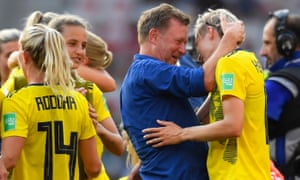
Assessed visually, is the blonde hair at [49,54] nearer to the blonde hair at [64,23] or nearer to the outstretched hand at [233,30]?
the blonde hair at [64,23]

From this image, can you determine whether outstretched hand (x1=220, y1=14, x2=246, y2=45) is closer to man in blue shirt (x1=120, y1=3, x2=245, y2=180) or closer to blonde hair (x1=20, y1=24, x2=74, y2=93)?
man in blue shirt (x1=120, y1=3, x2=245, y2=180)

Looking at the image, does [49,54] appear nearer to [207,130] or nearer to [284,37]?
[207,130]

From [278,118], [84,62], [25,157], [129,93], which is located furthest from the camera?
[278,118]

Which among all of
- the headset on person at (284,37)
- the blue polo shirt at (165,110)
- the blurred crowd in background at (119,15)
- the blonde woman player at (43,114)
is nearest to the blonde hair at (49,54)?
the blonde woman player at (43,114)

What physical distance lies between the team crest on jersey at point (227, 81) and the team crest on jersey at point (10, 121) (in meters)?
1.16

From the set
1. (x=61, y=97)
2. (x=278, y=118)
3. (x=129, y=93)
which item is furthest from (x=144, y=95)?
(x=278, y=118)

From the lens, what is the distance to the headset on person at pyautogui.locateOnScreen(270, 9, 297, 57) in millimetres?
7992

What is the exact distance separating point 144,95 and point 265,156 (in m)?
0.78

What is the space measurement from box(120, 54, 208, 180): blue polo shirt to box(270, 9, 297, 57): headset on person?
78.2 inches

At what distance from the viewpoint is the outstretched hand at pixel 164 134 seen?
6012 mm

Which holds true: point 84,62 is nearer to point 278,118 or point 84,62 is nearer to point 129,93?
point 129,93

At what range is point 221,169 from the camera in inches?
235

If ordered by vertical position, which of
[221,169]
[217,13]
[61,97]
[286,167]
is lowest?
[286,167]

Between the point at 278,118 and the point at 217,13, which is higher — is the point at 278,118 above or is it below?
below
